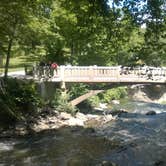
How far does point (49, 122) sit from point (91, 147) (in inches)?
294

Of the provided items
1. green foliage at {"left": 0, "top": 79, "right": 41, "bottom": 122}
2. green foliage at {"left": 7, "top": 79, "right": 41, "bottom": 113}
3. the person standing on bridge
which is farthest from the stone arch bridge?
green foliage at {"left": 7, "top": 79, "right": 41, "bottom": 113}

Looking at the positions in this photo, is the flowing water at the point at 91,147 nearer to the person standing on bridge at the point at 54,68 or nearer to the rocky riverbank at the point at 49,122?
the rocky riverbank at the point at 49,122

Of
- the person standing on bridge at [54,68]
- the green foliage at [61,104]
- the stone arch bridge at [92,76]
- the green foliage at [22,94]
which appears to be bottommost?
the green foliage at [61,104]

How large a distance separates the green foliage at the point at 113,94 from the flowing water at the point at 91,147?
21170 millimetres

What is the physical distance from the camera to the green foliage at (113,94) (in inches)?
1959

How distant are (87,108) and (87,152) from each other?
22963mm

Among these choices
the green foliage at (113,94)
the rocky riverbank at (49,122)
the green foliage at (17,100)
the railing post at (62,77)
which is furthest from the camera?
the green foliage at (113,94)

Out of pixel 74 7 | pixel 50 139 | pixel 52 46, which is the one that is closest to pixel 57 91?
pixel 52 46

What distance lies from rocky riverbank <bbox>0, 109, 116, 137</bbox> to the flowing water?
0.82 metres

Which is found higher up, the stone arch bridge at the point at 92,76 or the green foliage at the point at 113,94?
the stone arch bridge at the point at 92,76

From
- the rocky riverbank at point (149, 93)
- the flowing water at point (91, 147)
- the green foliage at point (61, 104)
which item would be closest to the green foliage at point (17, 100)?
the flowing water at point (91, 147)

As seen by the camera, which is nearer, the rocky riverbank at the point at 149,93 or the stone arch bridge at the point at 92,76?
the stone arch bridge at the point at 92,76

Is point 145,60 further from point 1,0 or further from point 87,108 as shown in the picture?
point 87,108

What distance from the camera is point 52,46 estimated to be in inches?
1631
